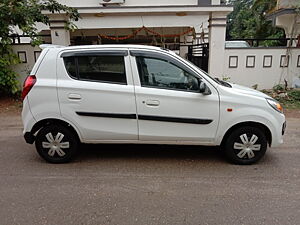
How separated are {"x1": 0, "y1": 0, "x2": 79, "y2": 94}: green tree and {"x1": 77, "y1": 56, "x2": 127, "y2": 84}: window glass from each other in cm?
450

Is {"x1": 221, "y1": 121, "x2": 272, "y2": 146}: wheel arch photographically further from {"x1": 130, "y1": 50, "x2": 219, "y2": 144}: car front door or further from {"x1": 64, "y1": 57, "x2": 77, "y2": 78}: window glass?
{"x1": 64, "y1": 57, "x2": 77, "y2": 78}: window glass

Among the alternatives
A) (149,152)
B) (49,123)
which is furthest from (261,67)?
(49,123)

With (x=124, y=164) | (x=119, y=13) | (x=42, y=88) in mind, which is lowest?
(x=124, y=164)

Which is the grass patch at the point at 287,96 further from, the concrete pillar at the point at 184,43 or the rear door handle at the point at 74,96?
the rear door handle at the point at 74,96

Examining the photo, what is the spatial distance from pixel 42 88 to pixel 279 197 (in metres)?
3.55

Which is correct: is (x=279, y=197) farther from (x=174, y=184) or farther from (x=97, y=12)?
(x=97, y=12)

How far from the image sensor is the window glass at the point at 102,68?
12.3 ft

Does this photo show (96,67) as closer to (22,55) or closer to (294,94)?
(22,55)

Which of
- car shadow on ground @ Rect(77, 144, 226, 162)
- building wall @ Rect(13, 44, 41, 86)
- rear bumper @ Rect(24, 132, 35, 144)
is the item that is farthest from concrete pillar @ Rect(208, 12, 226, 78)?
rear bumper @ Rect(24, 132, 35, 144)

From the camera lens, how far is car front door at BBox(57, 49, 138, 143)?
3688mm

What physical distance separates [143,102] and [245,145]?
1688mm

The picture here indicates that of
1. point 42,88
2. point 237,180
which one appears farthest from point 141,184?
point 42,88

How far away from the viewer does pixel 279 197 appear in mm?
3053

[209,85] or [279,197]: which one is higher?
[209,85]
